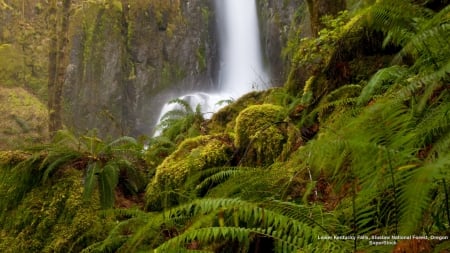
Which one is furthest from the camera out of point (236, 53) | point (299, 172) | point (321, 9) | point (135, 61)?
point (135, 61)

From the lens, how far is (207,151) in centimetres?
389

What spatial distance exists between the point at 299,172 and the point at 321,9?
4221mm

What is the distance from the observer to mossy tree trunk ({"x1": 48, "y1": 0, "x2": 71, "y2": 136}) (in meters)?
8.42

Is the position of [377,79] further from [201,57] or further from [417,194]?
[201,57]

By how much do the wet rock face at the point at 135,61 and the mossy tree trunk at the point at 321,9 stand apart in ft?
54.0

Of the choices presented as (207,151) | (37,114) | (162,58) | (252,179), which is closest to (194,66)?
(162,58)

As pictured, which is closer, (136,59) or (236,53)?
(236,53)

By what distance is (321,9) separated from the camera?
17.4 ft

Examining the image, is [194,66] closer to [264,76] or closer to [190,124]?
[264,76]

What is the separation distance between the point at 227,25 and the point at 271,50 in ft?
14.0

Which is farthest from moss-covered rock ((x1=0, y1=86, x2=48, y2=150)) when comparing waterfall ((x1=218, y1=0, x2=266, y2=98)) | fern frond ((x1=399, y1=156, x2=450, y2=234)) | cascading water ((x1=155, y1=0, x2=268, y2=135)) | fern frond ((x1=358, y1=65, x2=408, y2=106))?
fern frond ((x1=399, y1=156, x2=450, y2=234))

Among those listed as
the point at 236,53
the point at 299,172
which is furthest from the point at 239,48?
the point at 299,172

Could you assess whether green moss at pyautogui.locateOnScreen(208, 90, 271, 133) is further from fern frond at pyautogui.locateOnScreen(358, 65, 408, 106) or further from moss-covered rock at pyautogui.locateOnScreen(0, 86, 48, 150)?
moss-covered rock at pyautogui.locateOnScreen(0, 86, 48, 150)

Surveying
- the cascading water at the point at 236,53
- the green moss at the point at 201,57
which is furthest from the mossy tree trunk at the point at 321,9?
the green moss at the point at 201,57
